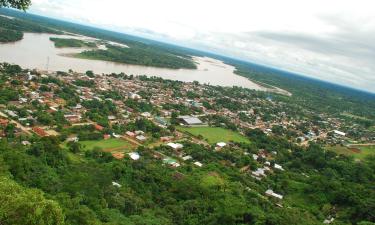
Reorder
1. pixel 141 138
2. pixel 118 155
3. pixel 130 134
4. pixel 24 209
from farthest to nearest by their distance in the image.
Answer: pixel 130 134
pixel 141 138
pixel 118 155
pixel 24 209

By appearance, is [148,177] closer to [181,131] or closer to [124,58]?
[181,131]

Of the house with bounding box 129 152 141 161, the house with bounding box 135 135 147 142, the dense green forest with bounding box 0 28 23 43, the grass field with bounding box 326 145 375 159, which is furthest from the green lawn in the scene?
the dense green forest with bounding box 0 28 23 43

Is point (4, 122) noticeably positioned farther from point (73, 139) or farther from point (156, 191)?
point (156, 191)

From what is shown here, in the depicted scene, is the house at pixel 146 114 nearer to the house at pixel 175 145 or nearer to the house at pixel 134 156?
the house at pixel 175 145

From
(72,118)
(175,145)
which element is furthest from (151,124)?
(72,118)

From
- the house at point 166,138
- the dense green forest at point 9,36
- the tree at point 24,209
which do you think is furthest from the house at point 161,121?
the dense green forest at point 9,36

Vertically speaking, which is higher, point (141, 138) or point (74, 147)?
point (74, 147)

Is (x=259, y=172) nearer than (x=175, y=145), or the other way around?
(x=259, y=172)
